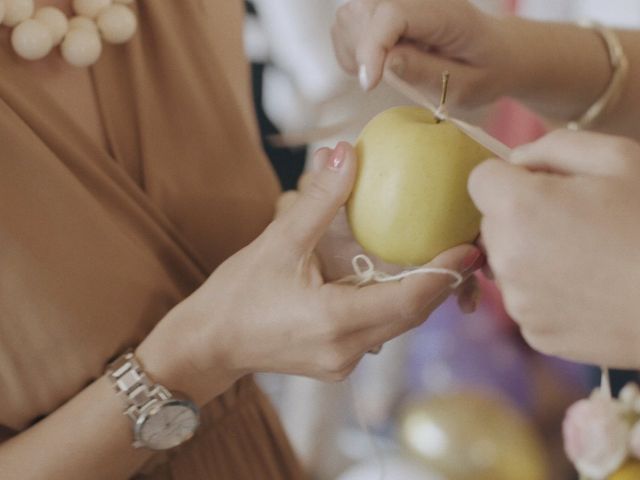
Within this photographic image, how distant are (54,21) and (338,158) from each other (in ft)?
1.02

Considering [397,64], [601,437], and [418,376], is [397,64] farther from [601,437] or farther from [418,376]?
[418,376]

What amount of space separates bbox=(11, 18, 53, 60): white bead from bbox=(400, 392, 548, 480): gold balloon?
3.24 feet

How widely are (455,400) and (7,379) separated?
0.97 meters

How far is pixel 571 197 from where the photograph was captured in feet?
1.79

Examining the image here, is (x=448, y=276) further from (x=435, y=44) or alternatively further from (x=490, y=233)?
(x=435, y=44)

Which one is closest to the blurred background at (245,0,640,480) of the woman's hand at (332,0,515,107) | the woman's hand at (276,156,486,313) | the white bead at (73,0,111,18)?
the woman's hand at (332,0,515,107)

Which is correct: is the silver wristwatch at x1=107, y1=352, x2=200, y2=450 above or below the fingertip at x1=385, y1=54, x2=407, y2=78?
below

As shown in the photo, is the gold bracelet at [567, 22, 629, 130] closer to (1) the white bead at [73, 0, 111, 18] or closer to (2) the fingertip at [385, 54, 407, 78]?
(2) the fingertip at [385, 54, 407, 78]

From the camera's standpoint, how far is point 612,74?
997 mm

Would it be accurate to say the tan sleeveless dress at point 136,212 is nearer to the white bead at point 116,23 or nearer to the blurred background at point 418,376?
the white bead at point 116,23

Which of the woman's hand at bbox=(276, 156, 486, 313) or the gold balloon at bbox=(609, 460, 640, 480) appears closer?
the woman's hand at bbox=(276, 156, 486, 313)

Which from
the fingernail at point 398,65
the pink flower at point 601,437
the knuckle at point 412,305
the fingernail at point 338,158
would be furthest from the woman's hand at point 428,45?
the pink flower at point 601,437

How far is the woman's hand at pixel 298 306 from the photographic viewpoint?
2.10 feet

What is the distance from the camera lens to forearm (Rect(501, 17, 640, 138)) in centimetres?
96
